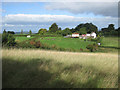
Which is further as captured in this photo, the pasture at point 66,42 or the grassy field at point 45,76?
the pasture at point 66,42

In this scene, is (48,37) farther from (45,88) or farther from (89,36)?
(45,88)

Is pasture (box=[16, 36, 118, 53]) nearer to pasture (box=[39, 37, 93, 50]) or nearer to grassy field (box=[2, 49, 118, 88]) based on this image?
pasture (box=[39, 37, 93, 50])

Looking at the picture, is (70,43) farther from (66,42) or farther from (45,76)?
(45,76)

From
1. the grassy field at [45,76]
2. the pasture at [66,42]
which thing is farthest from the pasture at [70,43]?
the grassy field at [45,76]

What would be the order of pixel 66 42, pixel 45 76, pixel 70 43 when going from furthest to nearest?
pixel 66 42, pixel 70 43, pixel 45 76

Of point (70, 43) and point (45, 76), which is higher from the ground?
point (70, 43)

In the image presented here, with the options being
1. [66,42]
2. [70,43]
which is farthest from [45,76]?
[66,42]

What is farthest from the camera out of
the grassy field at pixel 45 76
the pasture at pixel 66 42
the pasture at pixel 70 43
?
the pasture at pixel 66 42

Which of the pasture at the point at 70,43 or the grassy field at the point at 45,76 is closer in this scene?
the grassy field at the point at 45,76

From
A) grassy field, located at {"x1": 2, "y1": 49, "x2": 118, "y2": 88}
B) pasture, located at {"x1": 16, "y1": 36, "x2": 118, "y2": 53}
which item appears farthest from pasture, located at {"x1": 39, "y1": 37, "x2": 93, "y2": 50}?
grassy field, located at {"x1": 2, "y1": 49, "x2": 118, "y2": 88}

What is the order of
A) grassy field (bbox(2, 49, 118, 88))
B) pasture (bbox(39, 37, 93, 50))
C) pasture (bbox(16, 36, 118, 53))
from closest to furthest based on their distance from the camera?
grassy field (bbox(2, 49, 118, 88)) → pasture (bbox(16, 36, 118, 53)) → pasture (bbox(39, 37, 93, 50))

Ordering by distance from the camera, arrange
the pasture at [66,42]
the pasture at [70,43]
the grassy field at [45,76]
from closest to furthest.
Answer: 1. the grassy field at [45,76]
2. the pasture at [70,43]
3. the pasture at [66,42]

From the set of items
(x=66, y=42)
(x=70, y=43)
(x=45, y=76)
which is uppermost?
(x=66, y=42)

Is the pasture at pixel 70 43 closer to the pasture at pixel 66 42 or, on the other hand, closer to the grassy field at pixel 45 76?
the pasture at pixel 66 42
